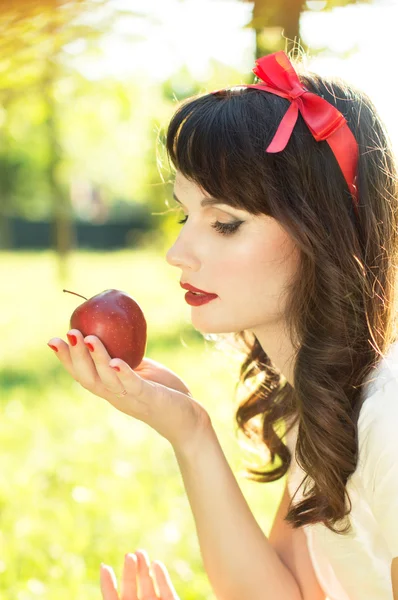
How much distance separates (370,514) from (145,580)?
0.61 m

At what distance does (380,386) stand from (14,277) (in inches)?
649

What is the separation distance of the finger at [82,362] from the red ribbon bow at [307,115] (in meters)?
0.64

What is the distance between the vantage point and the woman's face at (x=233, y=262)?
1.85 metres

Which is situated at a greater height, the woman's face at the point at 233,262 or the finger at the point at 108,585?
the woman's face at the point at 233,262

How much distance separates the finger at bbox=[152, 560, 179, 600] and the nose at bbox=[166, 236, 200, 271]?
79 centimetres

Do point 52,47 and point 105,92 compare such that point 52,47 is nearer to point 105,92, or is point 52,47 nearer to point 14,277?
point 105,92

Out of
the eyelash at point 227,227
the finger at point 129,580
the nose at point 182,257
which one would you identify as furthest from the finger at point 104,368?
the finger at point 129,580

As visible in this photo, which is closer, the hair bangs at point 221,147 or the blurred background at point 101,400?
the hair bangs at point 221,147

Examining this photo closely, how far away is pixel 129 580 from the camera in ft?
6.80

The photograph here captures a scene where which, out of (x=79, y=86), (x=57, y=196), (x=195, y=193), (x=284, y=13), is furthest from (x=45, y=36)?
(x=57, y=196)

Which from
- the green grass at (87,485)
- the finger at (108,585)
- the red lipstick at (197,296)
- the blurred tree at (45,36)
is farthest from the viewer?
the green grass at (87,485)

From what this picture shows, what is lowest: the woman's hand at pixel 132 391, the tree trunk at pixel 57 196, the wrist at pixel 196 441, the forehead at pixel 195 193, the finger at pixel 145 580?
the tree trunk at pixel 57 196

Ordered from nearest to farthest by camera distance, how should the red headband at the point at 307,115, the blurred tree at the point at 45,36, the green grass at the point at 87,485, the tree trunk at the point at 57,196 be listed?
1. the red headband at the point at 307,115
2. the blurred tree at the point at 45,36
3. the green grass at the point at 87,485
4. the tree trunk at the point at 57,196

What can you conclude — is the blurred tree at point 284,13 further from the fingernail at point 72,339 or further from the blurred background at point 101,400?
the fingernail at point 72,339
